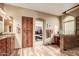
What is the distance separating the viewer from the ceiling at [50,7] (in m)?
2.73

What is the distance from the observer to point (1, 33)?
8.91 ft

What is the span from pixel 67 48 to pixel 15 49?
1127 mm

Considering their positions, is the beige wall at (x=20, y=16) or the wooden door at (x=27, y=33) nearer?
the beige wall at (x=20, y=16)

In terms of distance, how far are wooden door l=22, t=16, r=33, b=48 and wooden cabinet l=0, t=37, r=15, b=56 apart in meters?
0.26

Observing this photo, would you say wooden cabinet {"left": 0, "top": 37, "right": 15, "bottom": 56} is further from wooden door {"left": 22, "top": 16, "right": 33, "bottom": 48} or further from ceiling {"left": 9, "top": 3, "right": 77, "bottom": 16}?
ceiling {"left": 9, "top": 3, "right": 77, "bottom": 16}

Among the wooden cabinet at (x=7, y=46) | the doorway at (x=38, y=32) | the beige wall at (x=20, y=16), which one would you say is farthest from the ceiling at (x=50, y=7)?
the wooden cabinet at (x=7, y=46)

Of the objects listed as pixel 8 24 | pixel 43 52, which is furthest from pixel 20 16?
pixel 43 52

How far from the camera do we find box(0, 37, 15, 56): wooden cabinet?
2.66 metres

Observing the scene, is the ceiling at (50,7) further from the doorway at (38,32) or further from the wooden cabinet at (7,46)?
the wooden cabinet at (7,46)

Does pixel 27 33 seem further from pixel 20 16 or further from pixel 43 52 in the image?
pixel 43 52

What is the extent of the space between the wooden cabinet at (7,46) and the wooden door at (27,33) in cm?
26

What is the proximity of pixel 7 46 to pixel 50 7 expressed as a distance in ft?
4.08

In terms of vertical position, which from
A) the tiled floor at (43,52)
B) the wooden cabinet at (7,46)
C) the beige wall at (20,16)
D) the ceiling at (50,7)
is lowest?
the tiled floor at (43,52)

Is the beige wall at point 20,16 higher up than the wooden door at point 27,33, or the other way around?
the beige wall at point 20,16
